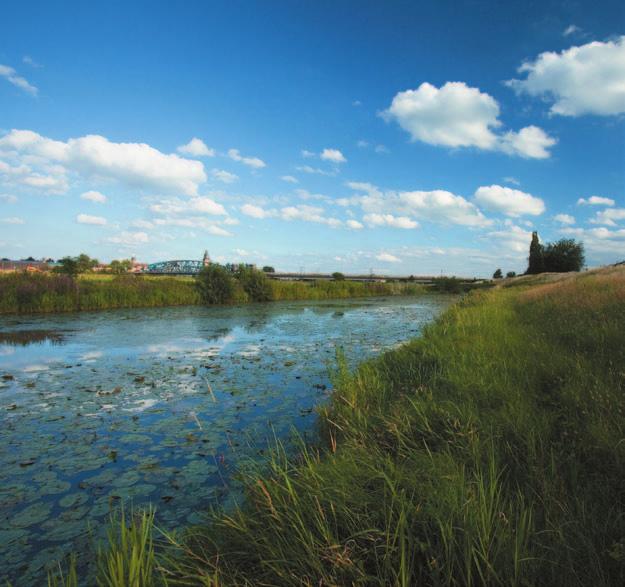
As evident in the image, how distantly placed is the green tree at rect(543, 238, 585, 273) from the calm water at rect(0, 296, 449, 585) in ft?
172

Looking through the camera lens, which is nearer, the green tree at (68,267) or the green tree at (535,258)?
the green tree at (68,267)

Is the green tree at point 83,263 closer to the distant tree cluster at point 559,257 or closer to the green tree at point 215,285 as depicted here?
the green tree at point 215,285

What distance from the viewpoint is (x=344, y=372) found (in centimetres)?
624

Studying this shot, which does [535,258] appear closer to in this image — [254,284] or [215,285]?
[254,284]

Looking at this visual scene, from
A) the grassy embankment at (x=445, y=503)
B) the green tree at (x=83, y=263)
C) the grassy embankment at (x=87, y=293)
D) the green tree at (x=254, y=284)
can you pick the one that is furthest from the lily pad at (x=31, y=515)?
the green tree at (x=83, y=263)

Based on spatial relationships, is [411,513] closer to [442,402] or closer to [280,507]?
[280,507]

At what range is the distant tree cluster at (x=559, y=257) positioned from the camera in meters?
54.8

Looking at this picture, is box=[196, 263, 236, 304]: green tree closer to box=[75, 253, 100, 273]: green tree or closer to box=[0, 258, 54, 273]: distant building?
box=[0, 258, 54, 273]: distant building

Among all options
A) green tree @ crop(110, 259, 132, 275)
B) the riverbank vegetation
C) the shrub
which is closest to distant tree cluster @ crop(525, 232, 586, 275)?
the shrub

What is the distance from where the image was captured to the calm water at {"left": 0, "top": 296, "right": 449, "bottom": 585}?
158 inches

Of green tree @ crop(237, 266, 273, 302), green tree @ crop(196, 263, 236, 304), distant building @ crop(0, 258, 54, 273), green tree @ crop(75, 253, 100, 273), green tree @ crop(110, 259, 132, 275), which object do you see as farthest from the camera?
green tree @ crop(110, 259, 132, 275)

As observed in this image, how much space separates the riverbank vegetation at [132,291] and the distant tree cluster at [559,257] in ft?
118

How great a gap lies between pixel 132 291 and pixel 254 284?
12.0m

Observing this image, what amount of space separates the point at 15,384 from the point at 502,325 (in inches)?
480
